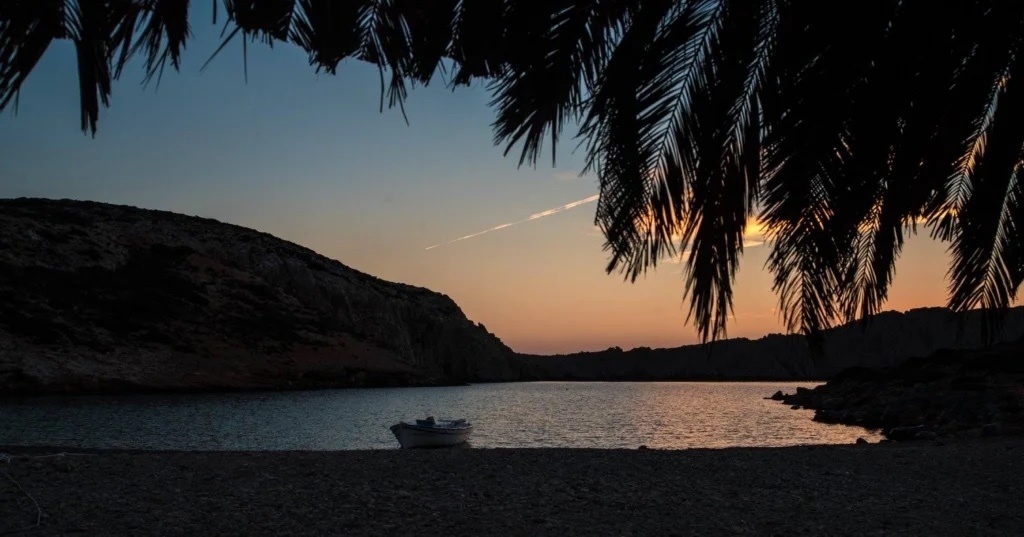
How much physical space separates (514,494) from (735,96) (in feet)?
28.2

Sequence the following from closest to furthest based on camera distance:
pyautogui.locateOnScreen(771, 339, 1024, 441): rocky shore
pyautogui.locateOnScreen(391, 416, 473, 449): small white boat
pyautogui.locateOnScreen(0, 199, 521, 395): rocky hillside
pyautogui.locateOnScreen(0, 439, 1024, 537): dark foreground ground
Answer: pyautogui.locateOnScreen(0, 439, 1024, 537): dark foreground ground → pyautogui.locateOnScreen(771, 339, 1024, 441): rocky shore → pyautogui.locateOnScreen(391, 416, 473, 449): small white boat → pyautogui.locateOnScreen(0, 199, 521, 395): rocky hillside

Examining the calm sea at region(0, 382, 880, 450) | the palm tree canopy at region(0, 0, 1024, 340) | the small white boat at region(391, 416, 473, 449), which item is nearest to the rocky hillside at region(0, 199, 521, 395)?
the calm sea at region(0, 382, 880, 450)

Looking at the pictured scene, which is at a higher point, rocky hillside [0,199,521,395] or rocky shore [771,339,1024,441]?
rocky hillside [0,199,521,395]

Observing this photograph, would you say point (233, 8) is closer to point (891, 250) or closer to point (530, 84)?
point (530, 84)

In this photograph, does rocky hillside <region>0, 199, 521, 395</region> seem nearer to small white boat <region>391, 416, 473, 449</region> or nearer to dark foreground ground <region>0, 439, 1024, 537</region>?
small white boat <region>391, 416, 473, 449</region>

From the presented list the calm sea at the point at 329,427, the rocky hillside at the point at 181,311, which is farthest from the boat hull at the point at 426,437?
the rocky hillside at the point at 181,311

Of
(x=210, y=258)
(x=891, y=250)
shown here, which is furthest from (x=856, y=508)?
(x=210, y=258)

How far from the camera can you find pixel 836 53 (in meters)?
3.00

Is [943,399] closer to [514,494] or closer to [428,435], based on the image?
[428,435]

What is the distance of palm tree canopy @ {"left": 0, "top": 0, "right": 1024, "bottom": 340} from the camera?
9.94 ft

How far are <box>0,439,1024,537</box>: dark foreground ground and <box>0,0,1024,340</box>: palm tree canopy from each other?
240 inches

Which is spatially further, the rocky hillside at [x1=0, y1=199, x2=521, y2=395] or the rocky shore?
the rocky hillside at [x1=0, y1=199, x2=521, y2=395]

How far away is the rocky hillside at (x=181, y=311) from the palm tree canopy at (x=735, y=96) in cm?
7352

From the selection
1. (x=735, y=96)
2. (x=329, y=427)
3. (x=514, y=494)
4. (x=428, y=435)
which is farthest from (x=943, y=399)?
(x=735, y=96)
